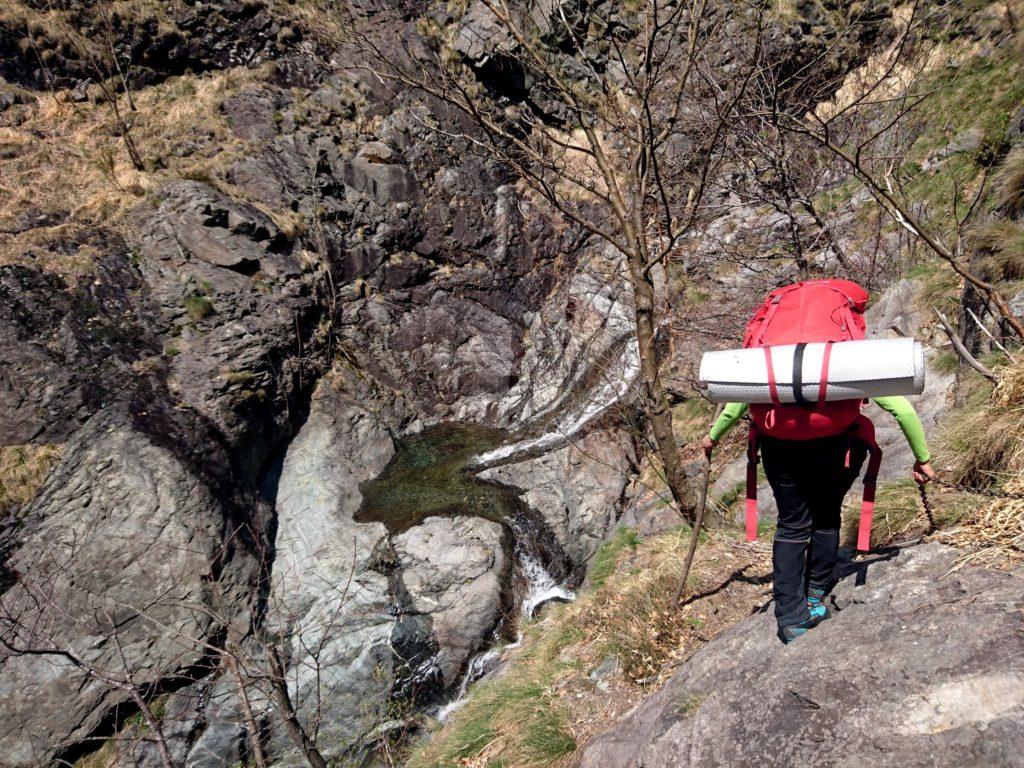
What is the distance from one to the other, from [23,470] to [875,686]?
955 centimetres

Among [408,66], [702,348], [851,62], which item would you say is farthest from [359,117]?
[851,62]

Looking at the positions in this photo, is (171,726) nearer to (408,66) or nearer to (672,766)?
(672,766)

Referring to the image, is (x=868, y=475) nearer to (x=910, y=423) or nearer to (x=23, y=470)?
(x=910, y=423)

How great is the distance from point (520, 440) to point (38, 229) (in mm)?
9669

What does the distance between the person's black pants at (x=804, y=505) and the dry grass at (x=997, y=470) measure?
0.51 m

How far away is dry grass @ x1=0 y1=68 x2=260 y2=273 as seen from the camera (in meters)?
9.73

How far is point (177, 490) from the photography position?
7.48 meters

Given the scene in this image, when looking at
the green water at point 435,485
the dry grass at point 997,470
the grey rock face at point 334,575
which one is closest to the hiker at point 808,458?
the dry grass at point 997,470

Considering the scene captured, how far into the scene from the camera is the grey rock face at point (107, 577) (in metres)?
6.06

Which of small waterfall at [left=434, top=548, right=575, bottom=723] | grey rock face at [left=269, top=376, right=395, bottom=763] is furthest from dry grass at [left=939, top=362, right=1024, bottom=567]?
small waterfall at [left=434, top=548, right=575, bottom=723]

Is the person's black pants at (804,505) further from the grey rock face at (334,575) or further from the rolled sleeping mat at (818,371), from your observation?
the grey rock face at (334,575)

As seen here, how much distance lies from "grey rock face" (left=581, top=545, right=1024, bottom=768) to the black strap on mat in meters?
0.96

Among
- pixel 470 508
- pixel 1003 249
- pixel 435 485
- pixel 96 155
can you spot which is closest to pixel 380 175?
pixel 96 155

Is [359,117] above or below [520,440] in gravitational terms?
above
